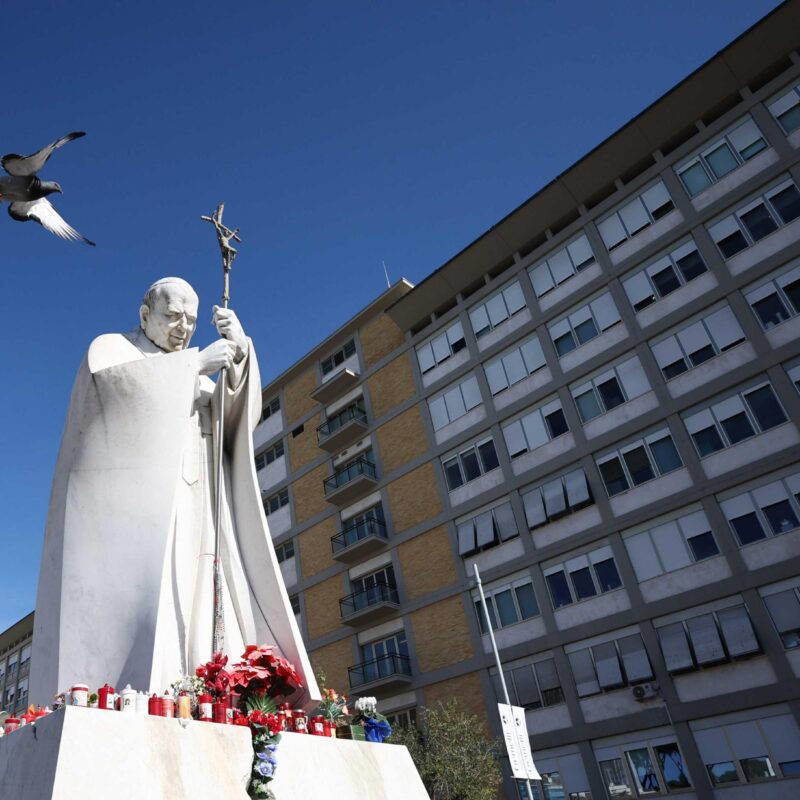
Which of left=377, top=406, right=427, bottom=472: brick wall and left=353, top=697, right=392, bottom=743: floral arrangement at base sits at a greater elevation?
left=377, top=406, right=427, bottom=472: brick wall

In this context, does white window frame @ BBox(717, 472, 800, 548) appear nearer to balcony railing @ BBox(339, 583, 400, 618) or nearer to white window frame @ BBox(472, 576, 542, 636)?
white window frame @ BBox(472, 576, 542, 636)

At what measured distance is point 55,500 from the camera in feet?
23.4

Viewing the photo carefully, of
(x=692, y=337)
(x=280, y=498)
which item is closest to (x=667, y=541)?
(x=692, y=337)

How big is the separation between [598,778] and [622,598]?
18.7 feet

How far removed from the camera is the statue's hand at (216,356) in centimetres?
770

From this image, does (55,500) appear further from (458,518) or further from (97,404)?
(458,518)

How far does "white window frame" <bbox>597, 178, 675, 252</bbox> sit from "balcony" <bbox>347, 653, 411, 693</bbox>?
18721mm

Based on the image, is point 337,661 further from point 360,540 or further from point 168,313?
point 168,313

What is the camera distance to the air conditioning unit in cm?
2436

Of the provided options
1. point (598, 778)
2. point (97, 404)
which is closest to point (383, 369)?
point (598, 778)

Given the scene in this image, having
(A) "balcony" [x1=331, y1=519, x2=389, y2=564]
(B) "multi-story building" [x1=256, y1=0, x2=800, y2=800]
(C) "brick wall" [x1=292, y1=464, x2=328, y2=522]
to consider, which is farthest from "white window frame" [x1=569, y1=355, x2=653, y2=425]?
(C) "brick wall" [x1=292, y1=464, x2=328, y2=522]

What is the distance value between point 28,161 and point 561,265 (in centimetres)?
2615

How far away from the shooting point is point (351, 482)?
35.9 meters

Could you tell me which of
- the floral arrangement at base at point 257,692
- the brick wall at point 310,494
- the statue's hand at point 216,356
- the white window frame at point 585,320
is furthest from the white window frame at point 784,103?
the floral arrangement at base at point 257,692
